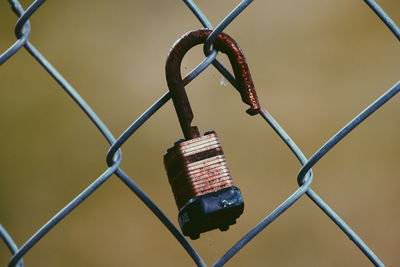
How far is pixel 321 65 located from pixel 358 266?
119cm

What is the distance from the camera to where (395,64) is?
289 centimetres

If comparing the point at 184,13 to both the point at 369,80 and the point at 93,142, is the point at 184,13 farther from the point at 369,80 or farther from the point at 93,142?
the point at 369,80

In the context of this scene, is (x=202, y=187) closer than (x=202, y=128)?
Yes

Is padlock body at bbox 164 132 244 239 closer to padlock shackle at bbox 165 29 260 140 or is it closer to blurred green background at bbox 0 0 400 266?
padlock shackle at bbox 165 29 260 140

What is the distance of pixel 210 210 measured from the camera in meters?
0.44

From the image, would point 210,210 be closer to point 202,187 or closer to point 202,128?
point 202,187

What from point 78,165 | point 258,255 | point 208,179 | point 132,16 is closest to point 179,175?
point 208,179

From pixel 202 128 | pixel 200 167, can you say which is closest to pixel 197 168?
pixel 200 167

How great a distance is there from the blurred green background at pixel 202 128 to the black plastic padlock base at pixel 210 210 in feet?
7.35

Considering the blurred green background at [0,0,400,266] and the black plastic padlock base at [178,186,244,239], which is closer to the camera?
the black plastic padlock base at [178,186,244,239]

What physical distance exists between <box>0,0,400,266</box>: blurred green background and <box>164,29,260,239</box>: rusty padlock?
2.25 metres

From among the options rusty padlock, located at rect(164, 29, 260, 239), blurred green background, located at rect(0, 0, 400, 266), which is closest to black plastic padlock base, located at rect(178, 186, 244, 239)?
rusty padlock, located at rect(164, 29, 260, 239)

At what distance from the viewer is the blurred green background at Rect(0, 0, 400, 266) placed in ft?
8.93

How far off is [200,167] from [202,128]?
2.38 m
